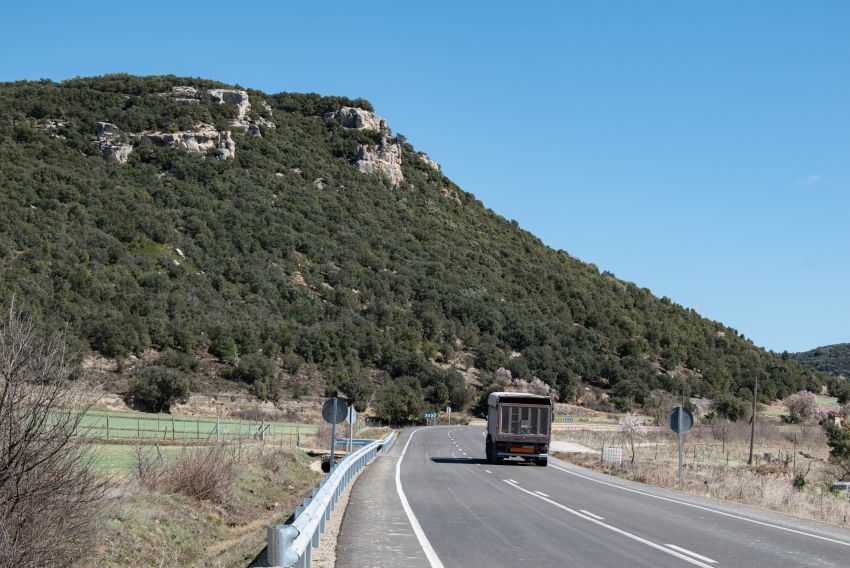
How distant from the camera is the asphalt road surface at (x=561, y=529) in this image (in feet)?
36.7

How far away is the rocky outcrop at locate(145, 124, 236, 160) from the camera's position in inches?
4215

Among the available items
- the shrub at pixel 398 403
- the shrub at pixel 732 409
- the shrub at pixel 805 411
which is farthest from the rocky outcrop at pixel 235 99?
the shrub at pixel 805 411

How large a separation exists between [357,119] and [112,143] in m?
46.3

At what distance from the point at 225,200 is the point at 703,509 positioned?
291ft

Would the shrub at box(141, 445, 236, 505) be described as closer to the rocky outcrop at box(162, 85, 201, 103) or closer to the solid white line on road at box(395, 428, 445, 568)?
the solid white line on road at box(395, 428, 445, 568)

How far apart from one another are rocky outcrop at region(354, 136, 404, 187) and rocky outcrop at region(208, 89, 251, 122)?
17.5 m

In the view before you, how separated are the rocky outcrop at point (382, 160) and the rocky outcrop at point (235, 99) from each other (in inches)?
689

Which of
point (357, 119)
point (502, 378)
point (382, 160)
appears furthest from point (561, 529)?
point (357, 119)

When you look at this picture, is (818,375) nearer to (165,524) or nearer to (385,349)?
(385,349)

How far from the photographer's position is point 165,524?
50.3ft

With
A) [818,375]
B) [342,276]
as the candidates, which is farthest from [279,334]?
[818,375]

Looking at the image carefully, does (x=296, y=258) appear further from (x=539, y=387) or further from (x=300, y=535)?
(x=300, y=535)

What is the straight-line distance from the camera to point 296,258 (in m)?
95.8

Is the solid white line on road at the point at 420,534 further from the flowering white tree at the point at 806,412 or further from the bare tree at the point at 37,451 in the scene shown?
the flowering white tree at the point at 806,412
